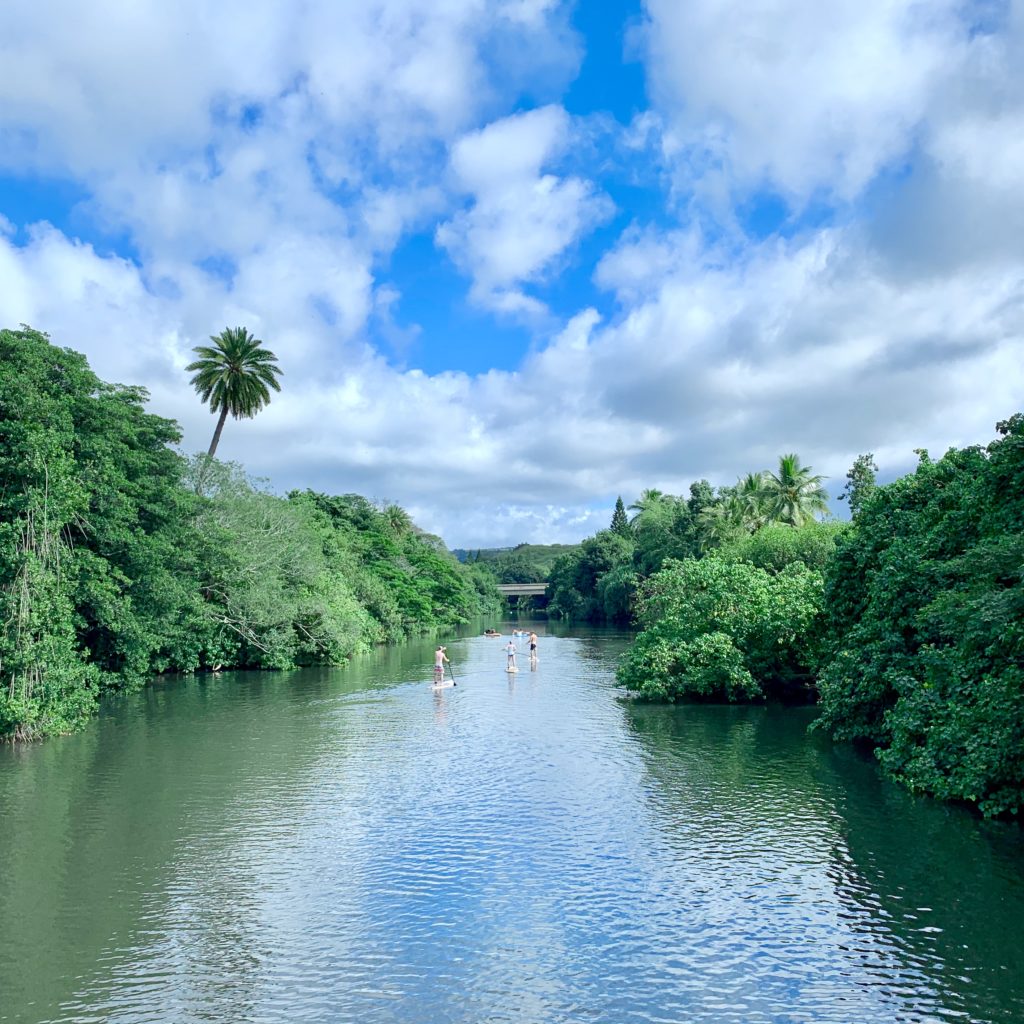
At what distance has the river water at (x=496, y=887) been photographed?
407 inches

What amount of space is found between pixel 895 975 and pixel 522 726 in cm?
1853

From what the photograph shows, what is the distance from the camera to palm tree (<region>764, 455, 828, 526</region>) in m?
59.8

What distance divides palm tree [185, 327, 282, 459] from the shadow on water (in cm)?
3509

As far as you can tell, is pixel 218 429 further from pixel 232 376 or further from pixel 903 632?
pixel 903 632

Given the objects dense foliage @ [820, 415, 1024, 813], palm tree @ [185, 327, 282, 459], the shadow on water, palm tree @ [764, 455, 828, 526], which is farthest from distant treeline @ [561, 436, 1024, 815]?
palm tree @ [185, 327, 282, 459]

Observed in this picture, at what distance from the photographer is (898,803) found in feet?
60.3

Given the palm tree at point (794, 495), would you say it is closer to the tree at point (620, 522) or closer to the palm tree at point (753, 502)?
the palm tree at point (753, 502)

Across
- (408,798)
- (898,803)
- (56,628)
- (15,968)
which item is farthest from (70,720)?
(898,803)

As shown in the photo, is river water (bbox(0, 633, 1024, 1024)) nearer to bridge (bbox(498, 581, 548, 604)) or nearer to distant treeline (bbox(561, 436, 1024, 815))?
distant treeline (bbox(561, 436, 1024, 815))

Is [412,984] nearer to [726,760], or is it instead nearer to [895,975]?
[895,975]

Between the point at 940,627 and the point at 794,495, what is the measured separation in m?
43.3

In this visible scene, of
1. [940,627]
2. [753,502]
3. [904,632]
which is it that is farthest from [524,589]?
[940,627]

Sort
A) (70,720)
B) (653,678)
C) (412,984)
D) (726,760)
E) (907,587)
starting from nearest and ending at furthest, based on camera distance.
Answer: (412,984) → (907,587) → (726,760) → (70,720) → (653,678)

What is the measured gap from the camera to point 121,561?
110ft
